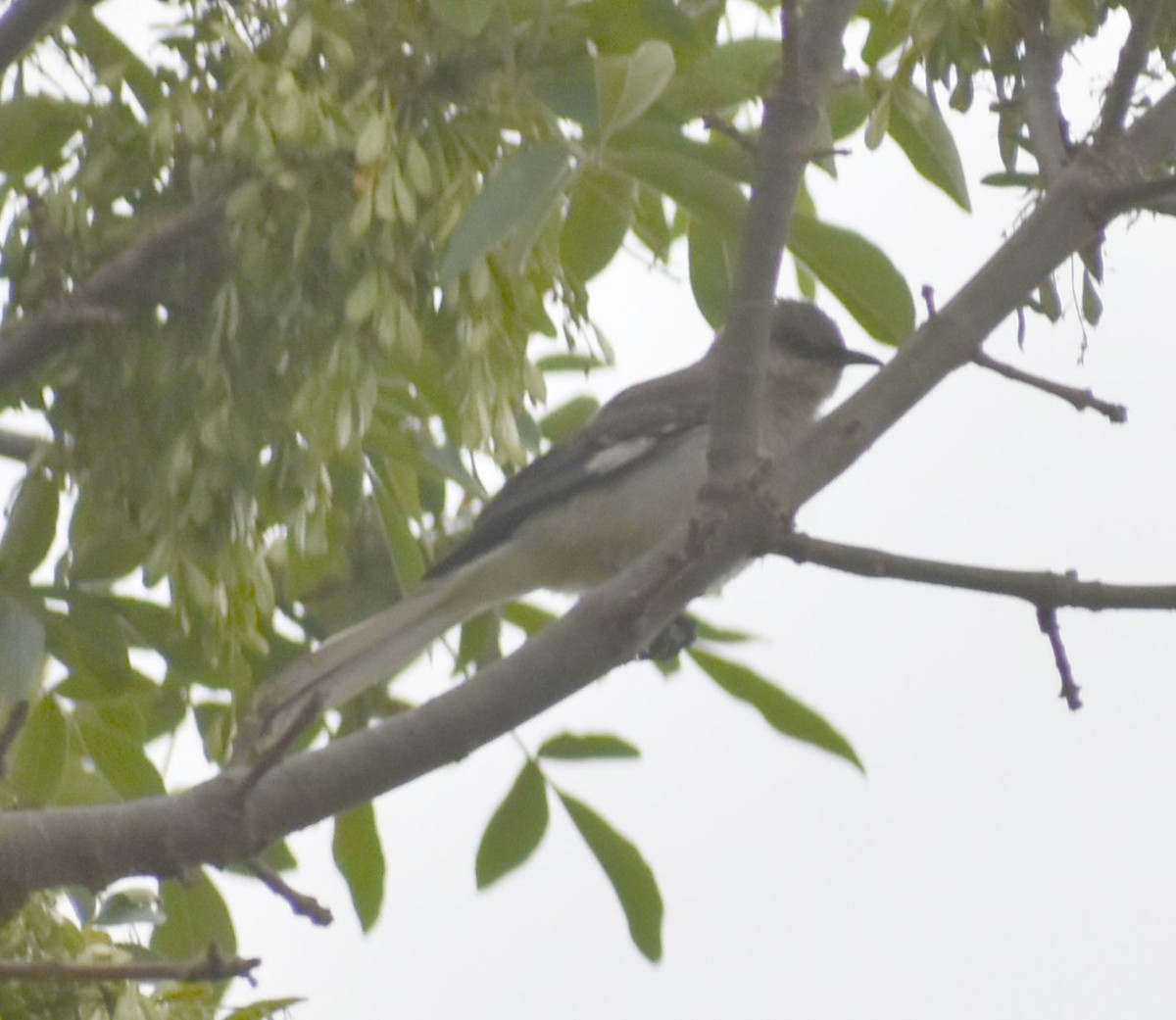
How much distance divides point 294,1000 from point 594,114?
1277 mm

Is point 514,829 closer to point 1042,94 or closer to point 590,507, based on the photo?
point 590,507

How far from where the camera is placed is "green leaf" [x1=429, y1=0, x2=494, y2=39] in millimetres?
2600

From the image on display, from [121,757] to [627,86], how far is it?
140cm

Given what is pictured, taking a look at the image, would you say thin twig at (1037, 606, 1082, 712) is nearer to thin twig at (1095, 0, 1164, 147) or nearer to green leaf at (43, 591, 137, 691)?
thin twig at (1095, 0, 1164, 147)

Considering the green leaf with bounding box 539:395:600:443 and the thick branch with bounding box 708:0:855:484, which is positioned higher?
the green leaf with bounding box 539:395:600:443

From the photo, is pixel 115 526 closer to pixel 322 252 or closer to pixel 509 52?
pixel 322 252

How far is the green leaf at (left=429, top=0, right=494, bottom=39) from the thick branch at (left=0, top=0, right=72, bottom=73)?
0.57m

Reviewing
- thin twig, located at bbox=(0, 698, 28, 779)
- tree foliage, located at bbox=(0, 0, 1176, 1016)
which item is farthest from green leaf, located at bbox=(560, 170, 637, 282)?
thin twig, located at bbox=(0, 698, 28, 779)

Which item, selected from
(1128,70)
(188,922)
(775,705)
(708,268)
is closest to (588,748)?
(775,705)

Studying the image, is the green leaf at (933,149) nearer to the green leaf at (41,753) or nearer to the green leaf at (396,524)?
the green leaf at (396,524)

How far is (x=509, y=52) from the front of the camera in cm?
277

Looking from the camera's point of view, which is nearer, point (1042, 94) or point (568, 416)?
point (1042, 94)

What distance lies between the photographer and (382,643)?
3350 millimetres

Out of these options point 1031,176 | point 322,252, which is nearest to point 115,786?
point 322,252
